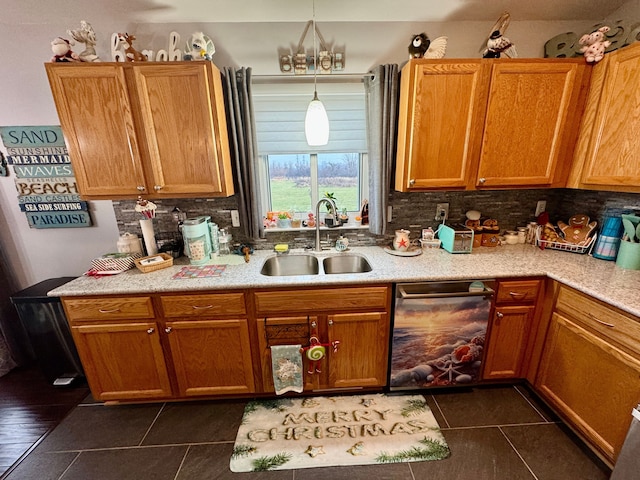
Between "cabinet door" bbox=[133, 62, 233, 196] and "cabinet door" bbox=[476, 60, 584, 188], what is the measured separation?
1.77 metres

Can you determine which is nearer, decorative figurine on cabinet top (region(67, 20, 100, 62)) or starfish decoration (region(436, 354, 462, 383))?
decorative figurine on cabinet top (region(67, 20, 100, 62))

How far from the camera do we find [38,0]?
1.59 m

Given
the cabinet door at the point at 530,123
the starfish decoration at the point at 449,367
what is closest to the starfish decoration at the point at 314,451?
the starfish decoration at the point at 449,367

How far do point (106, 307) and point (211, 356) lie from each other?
689 millimetres

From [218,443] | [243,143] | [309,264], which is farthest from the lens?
[309,264]

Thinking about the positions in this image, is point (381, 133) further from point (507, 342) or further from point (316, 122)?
point (507, 342)

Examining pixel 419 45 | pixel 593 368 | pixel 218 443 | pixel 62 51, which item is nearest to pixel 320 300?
pixel 218 443

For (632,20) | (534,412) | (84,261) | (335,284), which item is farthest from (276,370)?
(632,20)

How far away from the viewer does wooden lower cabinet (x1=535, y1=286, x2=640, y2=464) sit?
1.27m

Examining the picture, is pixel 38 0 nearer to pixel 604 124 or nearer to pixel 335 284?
pixel 335 284

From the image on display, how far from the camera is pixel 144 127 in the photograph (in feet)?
5.49

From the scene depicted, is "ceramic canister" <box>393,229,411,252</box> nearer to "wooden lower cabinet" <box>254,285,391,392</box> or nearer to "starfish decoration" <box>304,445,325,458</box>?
"wooden lower cabinet" <box>254,285,391,392</box>

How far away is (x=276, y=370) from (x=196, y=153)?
59.3 inches

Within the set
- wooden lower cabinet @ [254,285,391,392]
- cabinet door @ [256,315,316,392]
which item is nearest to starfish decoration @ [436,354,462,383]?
wooden lower cabinet @ [254,285,391,392]
